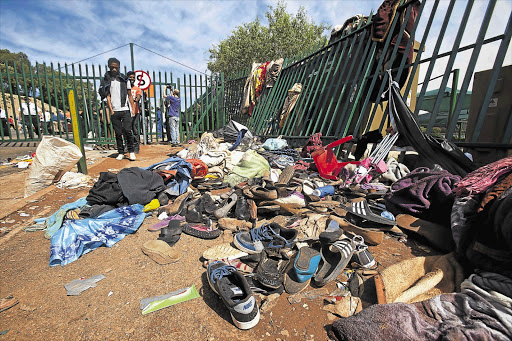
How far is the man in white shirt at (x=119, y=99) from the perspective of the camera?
5.39 m

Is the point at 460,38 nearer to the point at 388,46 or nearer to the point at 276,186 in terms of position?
the point at 388,46

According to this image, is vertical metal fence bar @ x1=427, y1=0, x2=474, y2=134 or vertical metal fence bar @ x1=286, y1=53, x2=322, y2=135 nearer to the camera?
Answer: vertical metal fence bar @ x1=427, y1=0, x2=474, y2=134

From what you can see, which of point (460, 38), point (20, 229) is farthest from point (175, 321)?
point (460, 38)

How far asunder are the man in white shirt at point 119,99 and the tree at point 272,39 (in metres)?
17.5

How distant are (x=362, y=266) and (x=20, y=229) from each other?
10.8ft

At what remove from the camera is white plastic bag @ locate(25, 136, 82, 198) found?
145 inches

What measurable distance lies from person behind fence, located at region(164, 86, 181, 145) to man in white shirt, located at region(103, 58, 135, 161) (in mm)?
2732

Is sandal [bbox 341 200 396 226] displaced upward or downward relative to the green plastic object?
upward

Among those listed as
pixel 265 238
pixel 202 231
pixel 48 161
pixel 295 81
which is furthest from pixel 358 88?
pixel 48 161

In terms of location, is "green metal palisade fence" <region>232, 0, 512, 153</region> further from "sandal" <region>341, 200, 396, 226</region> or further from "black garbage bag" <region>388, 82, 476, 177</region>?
"sandal" <region>341, 200, 396, 226</region>

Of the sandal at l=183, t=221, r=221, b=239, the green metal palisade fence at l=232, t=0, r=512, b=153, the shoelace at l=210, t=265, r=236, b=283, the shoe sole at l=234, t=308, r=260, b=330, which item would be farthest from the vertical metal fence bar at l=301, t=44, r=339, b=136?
the shoe sole at l=234, t=308, r=260, b=330

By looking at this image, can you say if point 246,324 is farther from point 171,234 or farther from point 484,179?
point 484,179

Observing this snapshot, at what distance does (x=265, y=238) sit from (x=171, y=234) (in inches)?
35.4

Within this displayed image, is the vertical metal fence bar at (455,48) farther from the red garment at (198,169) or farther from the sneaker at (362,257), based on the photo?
the red garment at (198,169)
